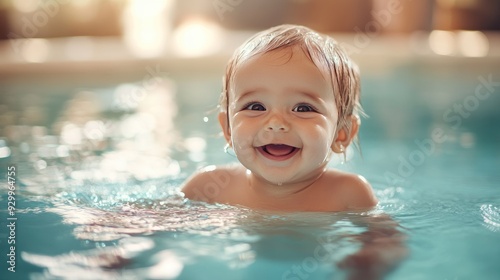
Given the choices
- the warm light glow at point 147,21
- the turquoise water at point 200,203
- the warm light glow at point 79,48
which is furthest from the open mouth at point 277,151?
the warm light glow at point 147,21

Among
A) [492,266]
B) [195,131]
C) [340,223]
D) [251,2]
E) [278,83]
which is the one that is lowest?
[492,266]

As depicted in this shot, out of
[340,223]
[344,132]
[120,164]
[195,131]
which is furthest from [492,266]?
[195,131]

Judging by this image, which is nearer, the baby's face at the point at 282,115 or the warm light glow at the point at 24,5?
the baby's face at the point at 282,115

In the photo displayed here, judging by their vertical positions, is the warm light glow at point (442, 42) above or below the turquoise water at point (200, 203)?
above

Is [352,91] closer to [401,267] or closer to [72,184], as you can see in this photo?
[401,267]

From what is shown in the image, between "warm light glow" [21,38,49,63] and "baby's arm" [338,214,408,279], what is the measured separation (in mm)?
4926

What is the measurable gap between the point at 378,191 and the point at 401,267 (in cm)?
100

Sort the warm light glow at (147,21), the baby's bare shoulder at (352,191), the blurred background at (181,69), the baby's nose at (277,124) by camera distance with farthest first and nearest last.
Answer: the warm light glow at (147,21), the blurred background at (181,69), the baby's bare shoulder at (352,191), the baby's nose at (277,124)

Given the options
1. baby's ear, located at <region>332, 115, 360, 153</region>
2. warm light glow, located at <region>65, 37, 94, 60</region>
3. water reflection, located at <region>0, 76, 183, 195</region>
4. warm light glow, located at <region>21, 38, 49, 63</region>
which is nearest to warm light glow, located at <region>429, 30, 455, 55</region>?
water reflection, located at <region>0, 76, 183, 195</region>

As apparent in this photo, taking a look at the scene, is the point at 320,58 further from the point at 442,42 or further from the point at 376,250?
the point at 442,42

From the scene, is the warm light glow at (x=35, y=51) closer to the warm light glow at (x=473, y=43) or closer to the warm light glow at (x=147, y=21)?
the warm light glow at (x=147, y=21)

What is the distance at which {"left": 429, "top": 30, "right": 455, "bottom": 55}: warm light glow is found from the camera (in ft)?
23.9

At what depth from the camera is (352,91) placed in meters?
2.38

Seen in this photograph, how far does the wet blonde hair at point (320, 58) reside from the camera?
223 cm
